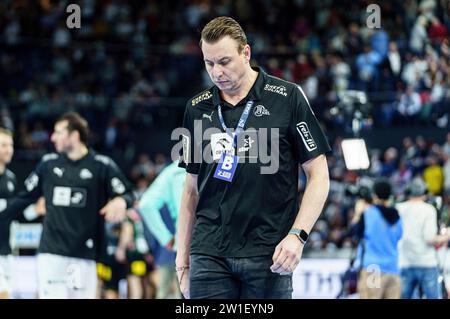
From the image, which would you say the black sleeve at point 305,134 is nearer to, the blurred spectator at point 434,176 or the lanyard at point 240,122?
the lanyard at point 240,122

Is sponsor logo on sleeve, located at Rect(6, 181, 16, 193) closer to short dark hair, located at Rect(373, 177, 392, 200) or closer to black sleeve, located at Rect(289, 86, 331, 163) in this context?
short dark hair, located at Rect(373, 177, 392, 200)

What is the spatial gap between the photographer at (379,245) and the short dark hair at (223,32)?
591cm

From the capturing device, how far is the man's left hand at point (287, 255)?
4562mm

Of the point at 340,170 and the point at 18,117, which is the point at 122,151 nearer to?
the point at 18,117

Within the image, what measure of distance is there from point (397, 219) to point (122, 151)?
9807mm

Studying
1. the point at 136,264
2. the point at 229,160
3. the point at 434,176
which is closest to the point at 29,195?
the point at 136,264

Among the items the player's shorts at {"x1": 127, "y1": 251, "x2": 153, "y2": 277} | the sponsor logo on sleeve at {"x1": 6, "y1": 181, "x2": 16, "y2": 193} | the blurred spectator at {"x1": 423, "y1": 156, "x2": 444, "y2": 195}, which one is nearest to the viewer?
the sponsor logo on sleeve at {"x1": 6, "y1": 181, "x2": 16, "y2": 193}

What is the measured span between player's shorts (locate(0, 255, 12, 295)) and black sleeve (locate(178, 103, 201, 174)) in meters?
4.82

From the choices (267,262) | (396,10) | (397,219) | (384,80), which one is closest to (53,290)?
(397,219)

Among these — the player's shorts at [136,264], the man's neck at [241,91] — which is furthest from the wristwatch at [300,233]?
the player's shorts at [136,264]

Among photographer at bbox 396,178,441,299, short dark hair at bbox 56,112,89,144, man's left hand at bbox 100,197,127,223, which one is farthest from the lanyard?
photographer at bbox 396,178,441,299

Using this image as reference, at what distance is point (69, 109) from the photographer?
1884 centimetres

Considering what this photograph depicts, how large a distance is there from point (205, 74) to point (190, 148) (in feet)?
51.5

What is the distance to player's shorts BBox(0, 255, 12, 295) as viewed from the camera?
9266 millimetres
